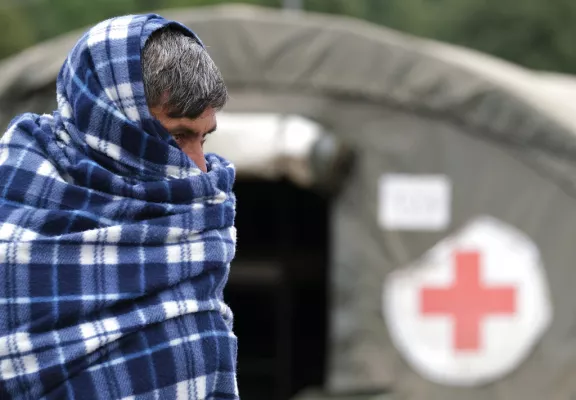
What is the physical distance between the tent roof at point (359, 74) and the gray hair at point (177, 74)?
2811mm

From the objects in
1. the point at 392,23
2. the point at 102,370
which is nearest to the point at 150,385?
the point at 102,370

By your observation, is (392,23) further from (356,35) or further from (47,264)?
(47,264)

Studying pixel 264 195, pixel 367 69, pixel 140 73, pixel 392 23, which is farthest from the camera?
pixel 392 23

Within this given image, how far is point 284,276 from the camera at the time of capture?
615cm

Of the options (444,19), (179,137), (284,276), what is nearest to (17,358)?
(179,137)

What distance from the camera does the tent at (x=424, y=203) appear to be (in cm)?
416

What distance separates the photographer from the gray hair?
52.8 inches

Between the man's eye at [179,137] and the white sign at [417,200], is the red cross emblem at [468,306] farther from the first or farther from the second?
Answer: the man's eye at [179,137]

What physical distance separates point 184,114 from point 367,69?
112 inches

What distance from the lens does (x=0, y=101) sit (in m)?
4.27

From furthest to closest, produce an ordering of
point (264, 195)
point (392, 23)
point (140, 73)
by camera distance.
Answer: point (392, 23) < point (264, 195) < point (140, 73)

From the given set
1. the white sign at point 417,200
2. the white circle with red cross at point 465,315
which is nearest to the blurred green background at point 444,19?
the white sign at point 417,200

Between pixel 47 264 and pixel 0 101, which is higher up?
pixel 47 264

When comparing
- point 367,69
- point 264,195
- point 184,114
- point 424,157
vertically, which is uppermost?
point 184,114
